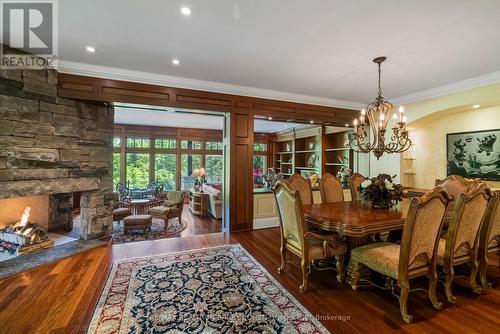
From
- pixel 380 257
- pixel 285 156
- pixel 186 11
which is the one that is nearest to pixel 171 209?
pixel 186 11

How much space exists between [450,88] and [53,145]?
271 inches

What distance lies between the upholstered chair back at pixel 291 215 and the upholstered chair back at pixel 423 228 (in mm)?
908

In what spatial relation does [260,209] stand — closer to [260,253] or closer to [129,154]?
[260,253]

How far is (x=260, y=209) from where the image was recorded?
5.00m

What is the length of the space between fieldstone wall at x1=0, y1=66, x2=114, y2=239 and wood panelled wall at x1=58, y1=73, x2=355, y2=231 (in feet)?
0.98

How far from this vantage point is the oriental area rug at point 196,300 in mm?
1938

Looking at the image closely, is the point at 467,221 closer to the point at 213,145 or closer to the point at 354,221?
the point at 354,221

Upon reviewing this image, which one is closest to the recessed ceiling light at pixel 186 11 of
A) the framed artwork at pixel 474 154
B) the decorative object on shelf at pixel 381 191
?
the decorative object on shelf at pixel 381 191

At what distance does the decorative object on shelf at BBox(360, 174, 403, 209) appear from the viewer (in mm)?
2975

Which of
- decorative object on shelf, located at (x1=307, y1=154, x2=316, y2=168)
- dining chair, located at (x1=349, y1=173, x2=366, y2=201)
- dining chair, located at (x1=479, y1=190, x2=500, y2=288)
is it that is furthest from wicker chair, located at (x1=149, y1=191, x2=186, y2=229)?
dining chair, located at (x1=479, y1=190, x2=500, y2=288)

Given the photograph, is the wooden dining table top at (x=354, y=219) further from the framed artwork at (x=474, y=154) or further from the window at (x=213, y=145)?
the window at (x=213, y=145)

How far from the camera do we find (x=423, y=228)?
2.03 meters

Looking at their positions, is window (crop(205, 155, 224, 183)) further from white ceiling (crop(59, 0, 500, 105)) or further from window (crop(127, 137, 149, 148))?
white ceiling (crop(59, 0, 500, 105))

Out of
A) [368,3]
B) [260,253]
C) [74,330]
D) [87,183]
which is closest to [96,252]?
[87,183]
